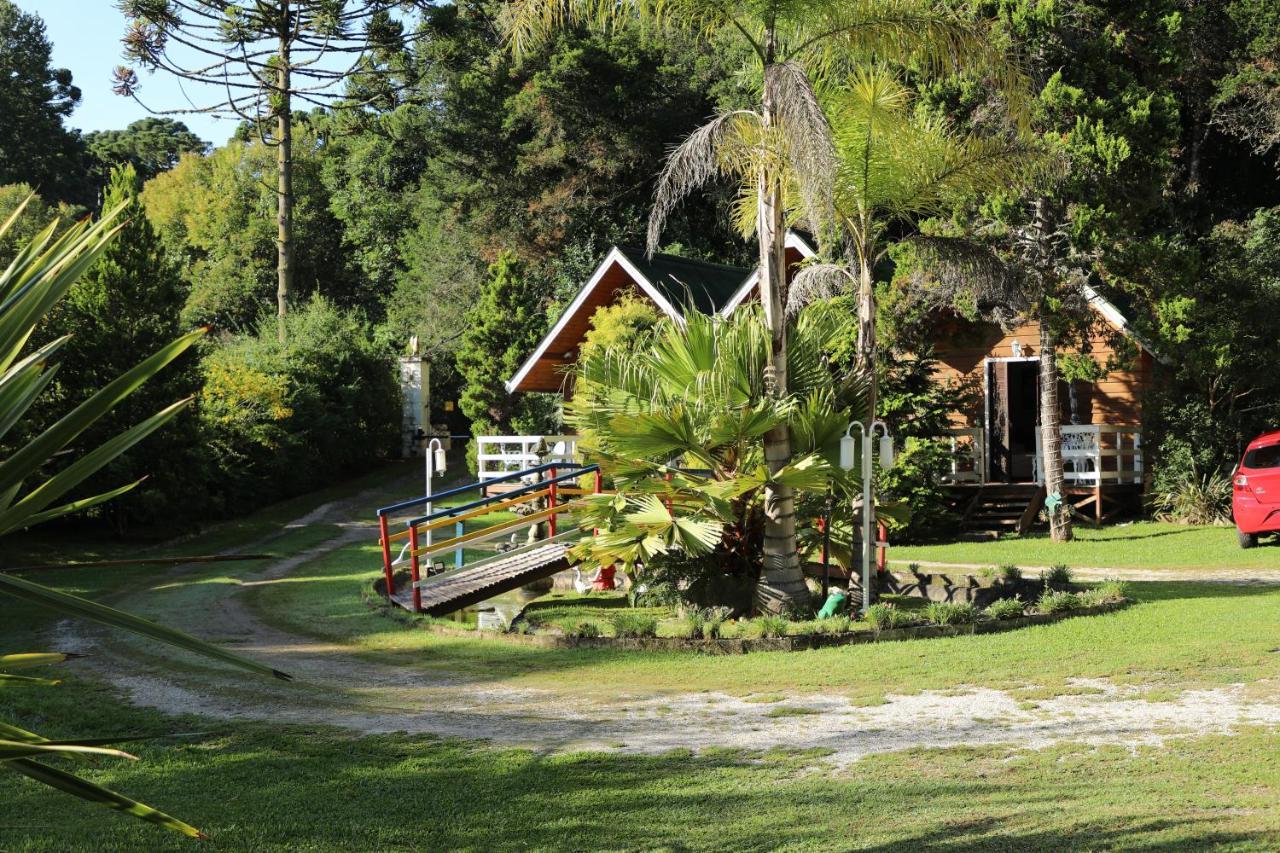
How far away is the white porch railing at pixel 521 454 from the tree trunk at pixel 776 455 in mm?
12592

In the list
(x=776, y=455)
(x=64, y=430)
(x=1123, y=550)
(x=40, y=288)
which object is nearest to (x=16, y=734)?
(x=64, y=430)

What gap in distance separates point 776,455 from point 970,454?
12052mm

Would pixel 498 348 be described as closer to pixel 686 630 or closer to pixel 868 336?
pixel 868 336

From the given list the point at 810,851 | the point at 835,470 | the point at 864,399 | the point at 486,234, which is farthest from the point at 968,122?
the point at 486,234

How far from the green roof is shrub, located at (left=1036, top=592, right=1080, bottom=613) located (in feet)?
42.3

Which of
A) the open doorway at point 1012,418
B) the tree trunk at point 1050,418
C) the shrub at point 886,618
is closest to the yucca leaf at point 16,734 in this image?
the shrub at point 886,618

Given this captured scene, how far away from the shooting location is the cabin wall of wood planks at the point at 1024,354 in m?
23.6

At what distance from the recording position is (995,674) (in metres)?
9.78

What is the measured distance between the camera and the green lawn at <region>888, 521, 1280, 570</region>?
1695 centimetres

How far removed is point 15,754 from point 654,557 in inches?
441

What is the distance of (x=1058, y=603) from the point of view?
12.5 metres

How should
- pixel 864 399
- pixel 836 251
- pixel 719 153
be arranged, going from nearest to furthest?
pixel 719 153 < pixel 864 399 < pixel 836 251

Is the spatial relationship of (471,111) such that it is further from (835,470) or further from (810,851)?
(810,851)

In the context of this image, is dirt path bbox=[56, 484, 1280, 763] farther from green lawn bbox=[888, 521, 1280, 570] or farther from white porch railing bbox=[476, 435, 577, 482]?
white porch railing bbox=[476, 435, 577, 482]
